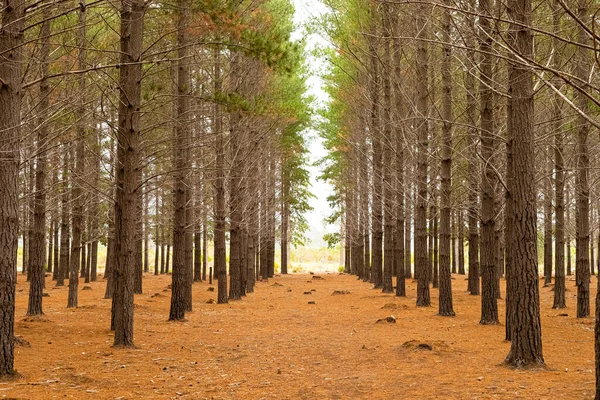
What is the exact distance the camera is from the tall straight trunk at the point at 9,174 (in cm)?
664

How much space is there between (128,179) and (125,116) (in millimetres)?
1143

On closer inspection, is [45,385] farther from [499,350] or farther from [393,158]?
[393,158]

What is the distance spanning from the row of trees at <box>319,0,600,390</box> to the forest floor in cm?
83

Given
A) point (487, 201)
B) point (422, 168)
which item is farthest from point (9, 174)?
point (422, 168)

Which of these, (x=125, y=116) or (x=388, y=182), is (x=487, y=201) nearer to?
(x=388, y=182)

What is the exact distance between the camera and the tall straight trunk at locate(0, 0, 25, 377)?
6.64 metres

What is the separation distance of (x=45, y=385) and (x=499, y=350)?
628 centimetres

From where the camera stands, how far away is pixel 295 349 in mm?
9570

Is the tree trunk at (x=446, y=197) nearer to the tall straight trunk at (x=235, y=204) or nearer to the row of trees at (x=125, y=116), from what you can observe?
the row of trees at (x=125, y=116)

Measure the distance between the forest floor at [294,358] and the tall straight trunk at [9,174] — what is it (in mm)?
615

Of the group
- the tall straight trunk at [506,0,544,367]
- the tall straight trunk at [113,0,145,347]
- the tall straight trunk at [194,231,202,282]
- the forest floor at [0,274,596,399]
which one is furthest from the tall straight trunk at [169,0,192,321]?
the tall straight trunk at [194,231,202,282]

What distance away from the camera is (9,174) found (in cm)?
679

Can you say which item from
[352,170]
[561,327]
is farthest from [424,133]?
[352,170]

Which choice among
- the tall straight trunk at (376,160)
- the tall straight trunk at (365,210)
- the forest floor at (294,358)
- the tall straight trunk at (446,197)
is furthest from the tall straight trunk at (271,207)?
the forest floor at (294,358)
